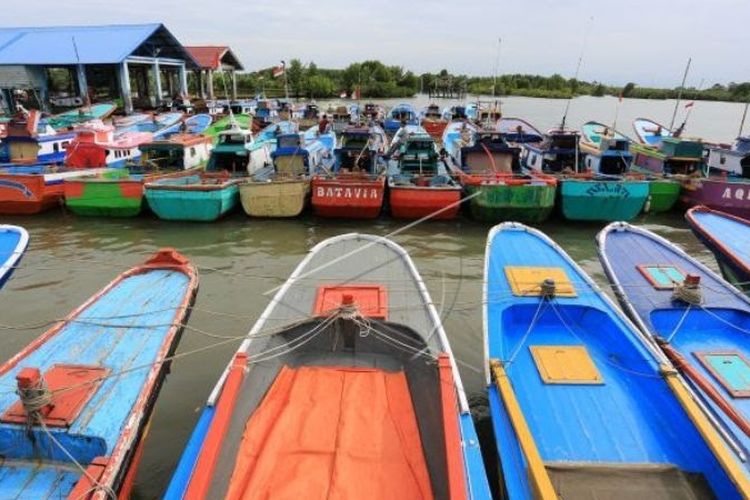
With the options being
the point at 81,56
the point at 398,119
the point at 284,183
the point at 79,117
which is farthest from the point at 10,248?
the point at 81,56

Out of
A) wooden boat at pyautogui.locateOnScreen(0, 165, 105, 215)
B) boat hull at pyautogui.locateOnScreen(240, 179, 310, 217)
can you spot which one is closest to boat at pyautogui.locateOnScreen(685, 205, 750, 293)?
boat hull at pyautogui.locateOnScreen(240, 179, 310, 217)

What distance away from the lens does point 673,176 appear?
15.4 metres

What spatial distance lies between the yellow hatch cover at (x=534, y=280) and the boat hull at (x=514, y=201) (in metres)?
6.20

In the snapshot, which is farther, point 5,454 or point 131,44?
point 131,44

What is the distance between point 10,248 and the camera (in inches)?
302

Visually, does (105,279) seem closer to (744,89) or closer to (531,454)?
(531,454)

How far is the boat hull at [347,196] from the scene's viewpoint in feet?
43.2

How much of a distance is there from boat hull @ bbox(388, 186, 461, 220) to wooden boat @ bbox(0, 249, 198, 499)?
8.07 meters

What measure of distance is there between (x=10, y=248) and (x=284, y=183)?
22.4 feet

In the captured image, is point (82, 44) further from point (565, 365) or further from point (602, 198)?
point (565, 365)

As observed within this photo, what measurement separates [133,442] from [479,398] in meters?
4.21

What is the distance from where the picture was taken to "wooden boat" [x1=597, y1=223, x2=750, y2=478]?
5.04 metres

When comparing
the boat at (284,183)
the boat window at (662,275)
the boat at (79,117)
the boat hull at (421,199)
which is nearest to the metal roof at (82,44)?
the boat at (79,117)

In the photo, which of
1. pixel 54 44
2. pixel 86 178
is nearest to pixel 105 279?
pixel 86 178
